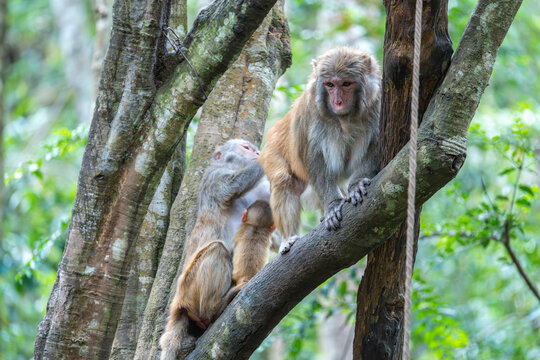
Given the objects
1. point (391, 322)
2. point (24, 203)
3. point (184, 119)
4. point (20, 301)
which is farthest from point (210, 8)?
point (24, 203)

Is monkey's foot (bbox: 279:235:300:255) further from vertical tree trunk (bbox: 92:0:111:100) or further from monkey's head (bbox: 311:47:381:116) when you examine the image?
vertical tree trunk (bbox: 92:0:111:100)

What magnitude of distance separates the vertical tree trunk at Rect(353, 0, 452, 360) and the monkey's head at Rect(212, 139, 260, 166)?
8.01 ft

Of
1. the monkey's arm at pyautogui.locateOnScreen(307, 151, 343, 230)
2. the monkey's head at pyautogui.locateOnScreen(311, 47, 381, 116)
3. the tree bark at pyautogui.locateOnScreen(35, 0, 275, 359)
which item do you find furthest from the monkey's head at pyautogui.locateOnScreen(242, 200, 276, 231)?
the tree bark at pyautogui.locateOnScreen(35, 0, 275, 359)

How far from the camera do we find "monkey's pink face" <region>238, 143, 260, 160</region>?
246 inches

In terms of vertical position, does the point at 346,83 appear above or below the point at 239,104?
below

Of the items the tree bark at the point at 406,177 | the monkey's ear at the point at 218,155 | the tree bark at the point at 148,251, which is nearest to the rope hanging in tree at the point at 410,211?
the tree bark at the point at 406,177

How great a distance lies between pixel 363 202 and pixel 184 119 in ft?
4.48

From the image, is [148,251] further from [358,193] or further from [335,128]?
[358,193]

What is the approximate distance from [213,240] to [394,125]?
2482mm

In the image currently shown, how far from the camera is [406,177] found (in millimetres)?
3355

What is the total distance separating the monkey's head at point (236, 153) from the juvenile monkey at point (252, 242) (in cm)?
57

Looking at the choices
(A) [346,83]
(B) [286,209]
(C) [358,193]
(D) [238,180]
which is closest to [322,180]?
(B) [286,209]

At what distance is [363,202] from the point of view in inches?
144

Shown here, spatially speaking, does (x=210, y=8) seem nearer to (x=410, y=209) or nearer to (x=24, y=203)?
(x=410, y=209)
